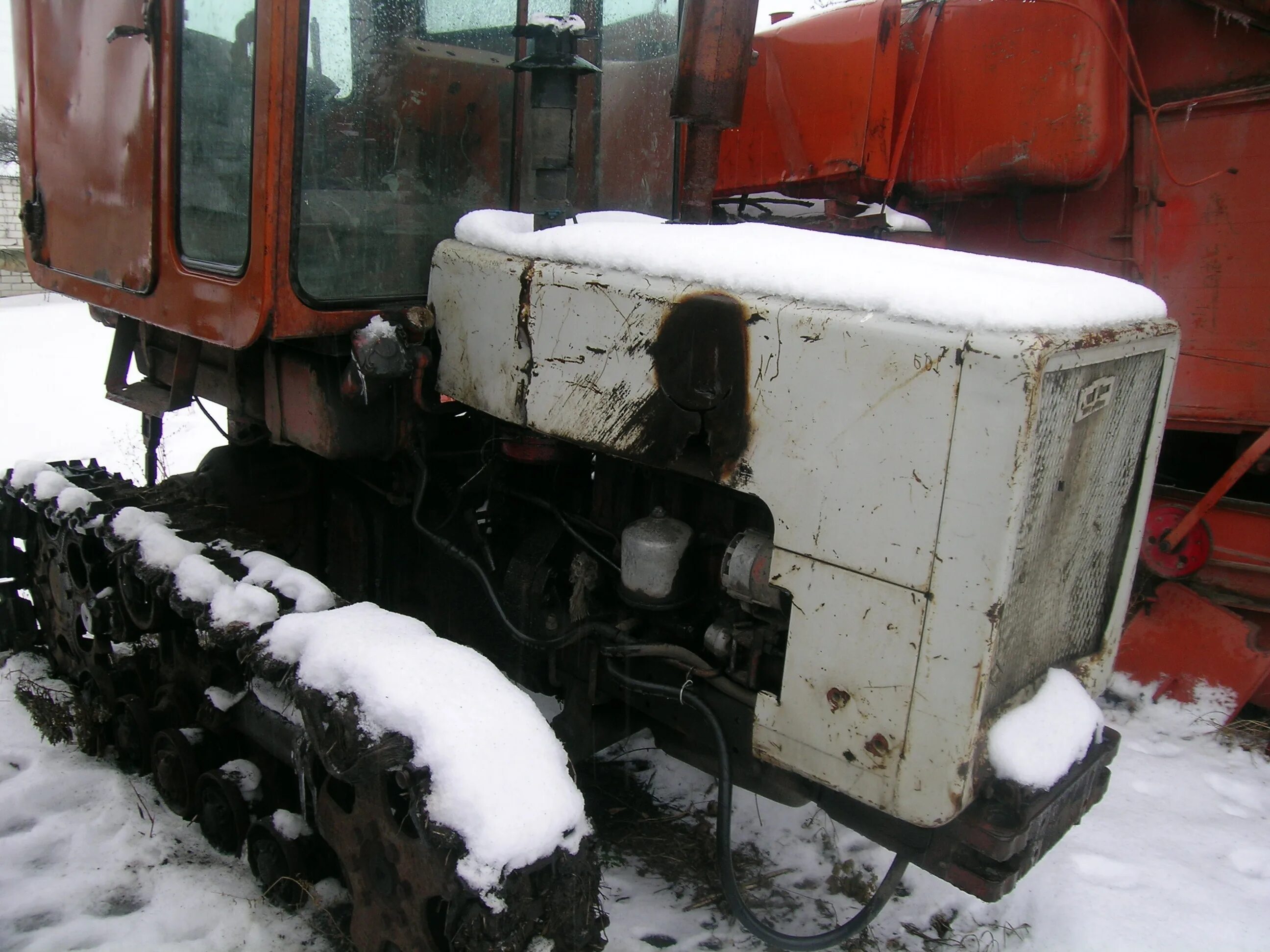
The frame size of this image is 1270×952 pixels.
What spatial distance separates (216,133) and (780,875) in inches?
92.9

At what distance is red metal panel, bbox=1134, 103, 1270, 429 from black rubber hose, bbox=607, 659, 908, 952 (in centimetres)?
A: 228

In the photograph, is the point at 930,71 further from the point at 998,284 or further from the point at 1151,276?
the point at 998,284

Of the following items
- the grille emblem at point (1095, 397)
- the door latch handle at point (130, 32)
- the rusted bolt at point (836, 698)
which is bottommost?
the rusted bolt at point (836, 698)

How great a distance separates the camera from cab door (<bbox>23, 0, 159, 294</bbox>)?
2.62 m

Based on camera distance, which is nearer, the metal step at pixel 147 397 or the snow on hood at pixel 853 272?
the snow on hood at pixel 853 272

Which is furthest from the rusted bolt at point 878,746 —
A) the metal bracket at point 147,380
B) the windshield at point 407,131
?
the metal bracket at point 147,380

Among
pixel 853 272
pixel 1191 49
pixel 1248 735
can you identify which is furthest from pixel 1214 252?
pixel 853 272

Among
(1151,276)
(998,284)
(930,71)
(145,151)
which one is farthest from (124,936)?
(1151,276)

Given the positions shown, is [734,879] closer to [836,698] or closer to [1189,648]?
[836,698]

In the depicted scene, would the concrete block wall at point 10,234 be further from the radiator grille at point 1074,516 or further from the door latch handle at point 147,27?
the radiator grille at point 1074,516

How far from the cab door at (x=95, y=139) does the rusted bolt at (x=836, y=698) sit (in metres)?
2.02

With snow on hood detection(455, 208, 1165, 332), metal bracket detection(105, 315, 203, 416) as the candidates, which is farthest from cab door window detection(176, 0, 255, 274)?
snow on hood detection(455, 208, 1165, 332)

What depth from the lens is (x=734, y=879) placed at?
2.18m

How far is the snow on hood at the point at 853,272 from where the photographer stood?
1697 millimetres
